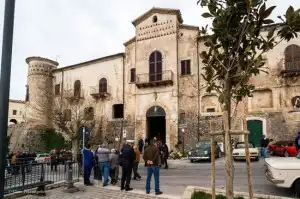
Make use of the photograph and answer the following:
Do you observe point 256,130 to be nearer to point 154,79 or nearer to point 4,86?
point 154,79

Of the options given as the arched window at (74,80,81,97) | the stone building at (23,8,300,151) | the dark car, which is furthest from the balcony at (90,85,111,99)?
the dark car

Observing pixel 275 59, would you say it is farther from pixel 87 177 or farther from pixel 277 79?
pixel 87 177

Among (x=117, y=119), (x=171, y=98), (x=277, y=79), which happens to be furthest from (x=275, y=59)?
(x=117, y=119)

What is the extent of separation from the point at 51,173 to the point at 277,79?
19.2 meters

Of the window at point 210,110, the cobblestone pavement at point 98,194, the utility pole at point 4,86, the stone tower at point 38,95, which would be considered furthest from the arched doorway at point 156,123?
the utility pole at point 4,86

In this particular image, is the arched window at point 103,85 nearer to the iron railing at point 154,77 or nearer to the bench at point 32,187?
the iron railing at point 154,77

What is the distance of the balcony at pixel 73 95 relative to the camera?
33013 mm

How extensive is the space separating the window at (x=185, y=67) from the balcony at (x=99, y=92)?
8833mm

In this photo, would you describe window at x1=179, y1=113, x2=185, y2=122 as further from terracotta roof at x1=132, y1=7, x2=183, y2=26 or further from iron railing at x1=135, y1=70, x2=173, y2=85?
terracotta roof at x1=132, y1=7, x2=183, y2=26

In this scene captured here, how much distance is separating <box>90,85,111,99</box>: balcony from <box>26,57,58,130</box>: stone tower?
246 inches

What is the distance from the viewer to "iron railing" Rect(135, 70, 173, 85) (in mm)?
28453

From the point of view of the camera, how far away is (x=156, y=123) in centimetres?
3123

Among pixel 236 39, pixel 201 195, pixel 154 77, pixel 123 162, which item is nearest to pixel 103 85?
pixel 154 77

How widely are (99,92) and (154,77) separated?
280 inches
